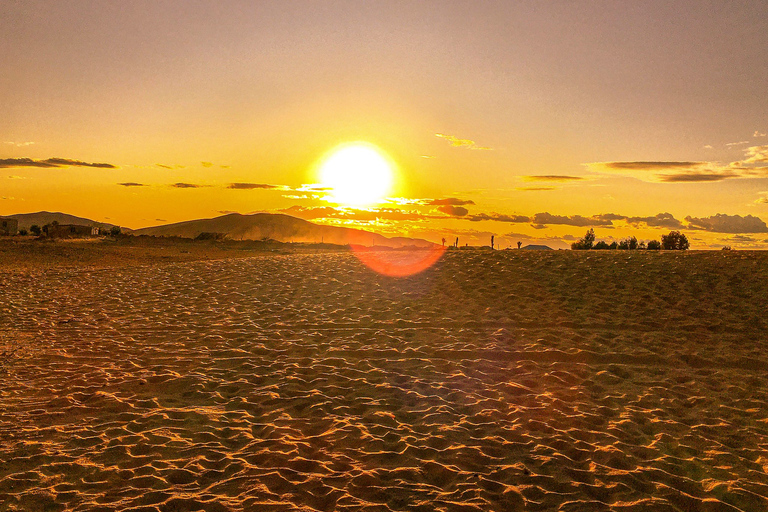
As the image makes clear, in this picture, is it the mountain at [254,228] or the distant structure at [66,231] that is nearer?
the distant structure at [66,231]

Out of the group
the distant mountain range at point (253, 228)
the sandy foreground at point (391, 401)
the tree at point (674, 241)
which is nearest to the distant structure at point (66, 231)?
the sandy foreground at point (391, 401)

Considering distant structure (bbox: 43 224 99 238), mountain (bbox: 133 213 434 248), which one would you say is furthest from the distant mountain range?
distant structure (bbox: 43 224 99 238)

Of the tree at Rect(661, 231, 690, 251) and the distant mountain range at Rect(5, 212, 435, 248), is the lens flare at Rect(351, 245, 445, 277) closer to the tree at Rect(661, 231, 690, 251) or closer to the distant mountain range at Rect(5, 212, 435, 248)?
the tree at Rect(661, 231, 690, 251)

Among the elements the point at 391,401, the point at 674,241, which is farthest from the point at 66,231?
the point at 674,241

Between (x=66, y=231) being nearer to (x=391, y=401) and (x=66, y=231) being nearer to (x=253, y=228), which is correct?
(x=391, y=401)

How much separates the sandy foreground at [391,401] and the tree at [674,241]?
48.9 meters

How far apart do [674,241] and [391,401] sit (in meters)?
62.0

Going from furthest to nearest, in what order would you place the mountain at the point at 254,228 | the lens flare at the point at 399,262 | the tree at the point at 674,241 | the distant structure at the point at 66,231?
the mountain at the point at 254,228
the tree at the point at 674,241
the distant structure at the point at 66,231
the lens flare at the point at 399,262

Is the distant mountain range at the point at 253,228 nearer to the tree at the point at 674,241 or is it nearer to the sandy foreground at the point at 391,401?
the tree at the point at 674,241

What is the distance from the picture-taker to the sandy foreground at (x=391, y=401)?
462cm

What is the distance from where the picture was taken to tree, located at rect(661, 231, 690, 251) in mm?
56281

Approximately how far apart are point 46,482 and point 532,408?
5.63 metres

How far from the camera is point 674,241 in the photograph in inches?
2275

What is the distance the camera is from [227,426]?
5.86 metres
